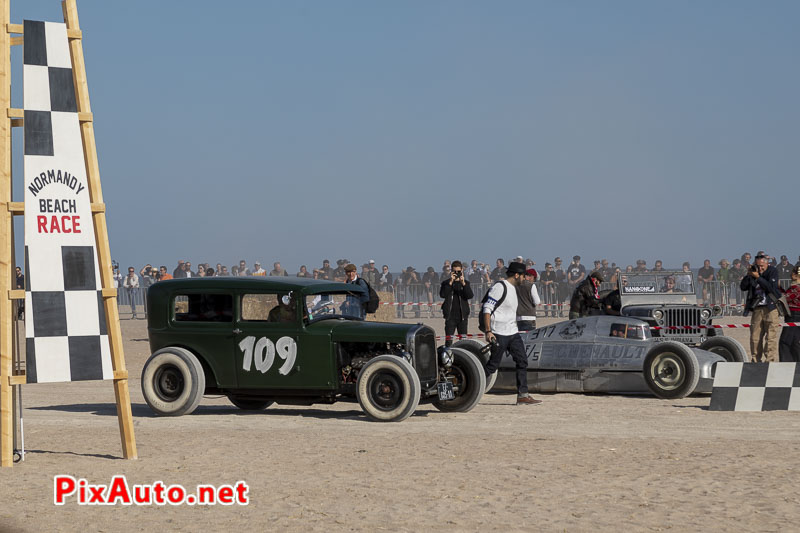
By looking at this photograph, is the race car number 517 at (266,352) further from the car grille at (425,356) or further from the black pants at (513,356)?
the black pants at (513,356)

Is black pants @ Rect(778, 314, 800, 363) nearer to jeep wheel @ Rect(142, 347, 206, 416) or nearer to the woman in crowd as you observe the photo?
the woman in crowd

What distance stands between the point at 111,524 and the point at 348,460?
9.17 ft

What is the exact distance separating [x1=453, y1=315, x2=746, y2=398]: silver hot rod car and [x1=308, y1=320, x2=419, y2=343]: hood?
225 cm

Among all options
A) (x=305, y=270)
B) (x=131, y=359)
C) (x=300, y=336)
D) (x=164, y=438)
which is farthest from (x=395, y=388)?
(x=305, y=270)

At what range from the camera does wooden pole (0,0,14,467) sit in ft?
28.9

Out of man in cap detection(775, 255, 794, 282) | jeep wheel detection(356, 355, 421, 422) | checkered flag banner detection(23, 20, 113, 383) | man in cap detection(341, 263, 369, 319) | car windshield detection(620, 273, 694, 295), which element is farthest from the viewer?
man in cap detection(775, 255, 794, 282)

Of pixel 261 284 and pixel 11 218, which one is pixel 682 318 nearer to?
pixel 261 284

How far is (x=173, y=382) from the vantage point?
12.9 m

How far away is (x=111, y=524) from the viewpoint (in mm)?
6930

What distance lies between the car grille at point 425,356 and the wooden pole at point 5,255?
4.96 m

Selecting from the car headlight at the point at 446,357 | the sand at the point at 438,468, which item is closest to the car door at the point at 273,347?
the sand at the point at 438,468

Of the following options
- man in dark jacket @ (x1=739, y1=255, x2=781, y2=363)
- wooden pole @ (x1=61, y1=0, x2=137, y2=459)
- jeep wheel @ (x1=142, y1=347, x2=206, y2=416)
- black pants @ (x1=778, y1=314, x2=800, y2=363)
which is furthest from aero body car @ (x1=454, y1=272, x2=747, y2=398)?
wooden pole @ (x1=61, y1=0, x2=137, y2=459)

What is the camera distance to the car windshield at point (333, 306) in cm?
1286

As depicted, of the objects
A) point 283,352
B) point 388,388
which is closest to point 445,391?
point 388,388
